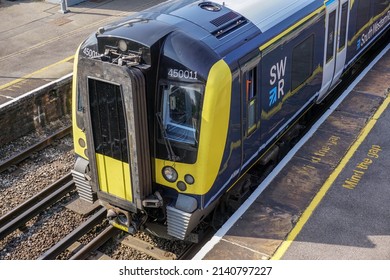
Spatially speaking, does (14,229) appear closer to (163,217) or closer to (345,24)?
(163,217)

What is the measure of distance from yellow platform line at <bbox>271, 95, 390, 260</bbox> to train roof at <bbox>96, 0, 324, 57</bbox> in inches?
102

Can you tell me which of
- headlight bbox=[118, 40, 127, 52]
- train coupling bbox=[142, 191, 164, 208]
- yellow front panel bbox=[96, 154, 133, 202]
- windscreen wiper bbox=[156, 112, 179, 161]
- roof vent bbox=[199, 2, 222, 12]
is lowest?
train coupling bbox=[142, 191, 164, 208]

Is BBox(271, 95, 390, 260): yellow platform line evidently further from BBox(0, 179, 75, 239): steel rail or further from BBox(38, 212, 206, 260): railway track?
BBox(0, 179, 75, 239): steel rail

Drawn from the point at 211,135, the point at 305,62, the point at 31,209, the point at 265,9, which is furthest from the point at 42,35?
the point at 211,135

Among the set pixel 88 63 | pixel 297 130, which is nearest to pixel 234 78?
pixel 88 63

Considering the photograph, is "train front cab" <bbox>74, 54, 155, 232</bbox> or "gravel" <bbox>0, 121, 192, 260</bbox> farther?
"gravel" <bbox>0, 121, 192, 260</bbox>

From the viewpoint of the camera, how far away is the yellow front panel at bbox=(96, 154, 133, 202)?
23.5ft

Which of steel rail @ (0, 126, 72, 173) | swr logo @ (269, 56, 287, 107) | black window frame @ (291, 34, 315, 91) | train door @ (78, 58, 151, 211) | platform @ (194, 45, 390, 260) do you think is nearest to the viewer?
train door @ (78, 58, 151, 211)

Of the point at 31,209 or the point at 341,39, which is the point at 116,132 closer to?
the point at 31,209

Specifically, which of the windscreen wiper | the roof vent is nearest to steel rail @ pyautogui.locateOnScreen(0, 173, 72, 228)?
the windscreen wiper

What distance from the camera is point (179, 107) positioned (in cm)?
Result: 690

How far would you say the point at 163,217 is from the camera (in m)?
7.60

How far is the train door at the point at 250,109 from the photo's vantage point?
748cm

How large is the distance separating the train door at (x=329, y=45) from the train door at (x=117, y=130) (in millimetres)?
4776
